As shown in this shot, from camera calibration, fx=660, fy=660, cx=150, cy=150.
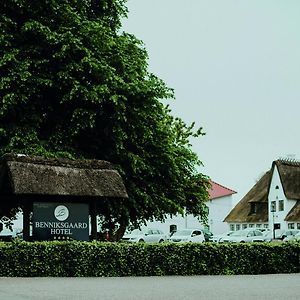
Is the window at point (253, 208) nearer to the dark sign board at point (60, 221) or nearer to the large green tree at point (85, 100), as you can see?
the large green tree at point (85, 100)

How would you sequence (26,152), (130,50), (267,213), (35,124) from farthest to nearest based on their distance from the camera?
(267,213) < (130,50) < (35,124) < (26,152)

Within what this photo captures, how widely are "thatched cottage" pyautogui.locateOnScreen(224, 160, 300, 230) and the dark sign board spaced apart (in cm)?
5016

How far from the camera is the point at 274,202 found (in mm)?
75875

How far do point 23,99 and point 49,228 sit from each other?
7.65 meters

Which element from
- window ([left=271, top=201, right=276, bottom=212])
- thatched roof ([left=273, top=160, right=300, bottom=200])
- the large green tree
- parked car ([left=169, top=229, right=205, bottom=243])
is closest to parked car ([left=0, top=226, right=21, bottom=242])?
the large green tree

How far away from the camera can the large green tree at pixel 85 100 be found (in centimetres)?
2956

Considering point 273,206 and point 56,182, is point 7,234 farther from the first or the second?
point 56,182

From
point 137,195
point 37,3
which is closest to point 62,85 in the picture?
point 37,3

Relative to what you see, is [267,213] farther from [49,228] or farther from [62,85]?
[49,228]

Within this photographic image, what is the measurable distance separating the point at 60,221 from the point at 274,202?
54.8 meters

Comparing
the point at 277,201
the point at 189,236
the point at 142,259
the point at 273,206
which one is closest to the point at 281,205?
the point at 277,201

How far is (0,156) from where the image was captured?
93.9ft

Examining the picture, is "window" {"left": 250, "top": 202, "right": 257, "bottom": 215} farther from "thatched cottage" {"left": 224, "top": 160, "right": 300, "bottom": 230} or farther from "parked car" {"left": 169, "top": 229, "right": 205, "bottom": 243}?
"parked car" {"left": 169, "top": 229, "right": 205, "bottom": 243}

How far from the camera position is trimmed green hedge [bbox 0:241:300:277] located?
66.7ft
